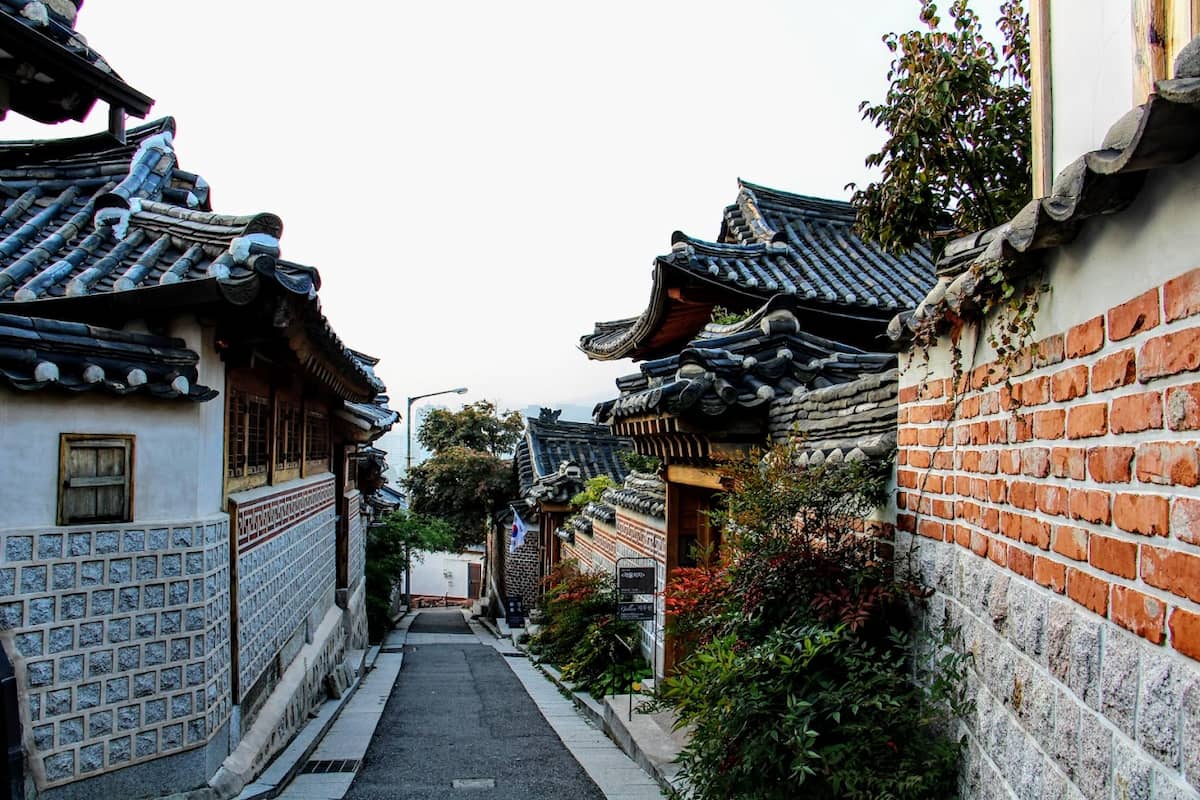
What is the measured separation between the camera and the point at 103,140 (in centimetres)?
829

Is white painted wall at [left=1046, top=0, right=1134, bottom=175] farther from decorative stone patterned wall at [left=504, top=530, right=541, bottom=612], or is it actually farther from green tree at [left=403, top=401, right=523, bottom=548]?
green tree at [left=403, top=401, right=523, bottom=548]

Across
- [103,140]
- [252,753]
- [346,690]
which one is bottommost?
[346,690]

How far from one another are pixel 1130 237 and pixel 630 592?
7.75 m

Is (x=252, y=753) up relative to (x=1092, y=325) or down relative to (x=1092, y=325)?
down

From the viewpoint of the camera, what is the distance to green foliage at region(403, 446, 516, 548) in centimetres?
3131

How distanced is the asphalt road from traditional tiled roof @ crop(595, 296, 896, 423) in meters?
3.55

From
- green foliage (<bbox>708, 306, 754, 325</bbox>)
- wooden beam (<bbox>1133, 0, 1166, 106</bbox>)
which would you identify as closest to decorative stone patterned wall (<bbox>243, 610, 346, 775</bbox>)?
green foliage (<bbox>708, 306, 754, 325</bbox>)

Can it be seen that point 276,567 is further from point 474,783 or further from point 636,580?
point 636,580

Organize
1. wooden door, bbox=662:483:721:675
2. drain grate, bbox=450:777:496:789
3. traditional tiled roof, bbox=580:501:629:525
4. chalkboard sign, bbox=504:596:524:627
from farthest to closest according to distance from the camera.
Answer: chalkboard sign, bbox=504:596:524:627 < traditional tiled roof, bbox=580:501:629:525 < wooden door, bbox=662:483:721:675 < drain grate, bbox=450:777:496:789

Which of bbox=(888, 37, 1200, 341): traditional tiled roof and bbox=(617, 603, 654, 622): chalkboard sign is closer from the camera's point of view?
bbox=(888, 37, 1200, 341): traditional tiled roof

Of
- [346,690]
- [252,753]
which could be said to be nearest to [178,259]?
[252,753]

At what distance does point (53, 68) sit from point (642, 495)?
8014 millimetres

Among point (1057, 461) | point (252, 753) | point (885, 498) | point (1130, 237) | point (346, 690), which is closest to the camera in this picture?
point (1130, 237)

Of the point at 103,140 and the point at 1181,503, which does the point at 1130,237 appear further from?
the point at 103,140
